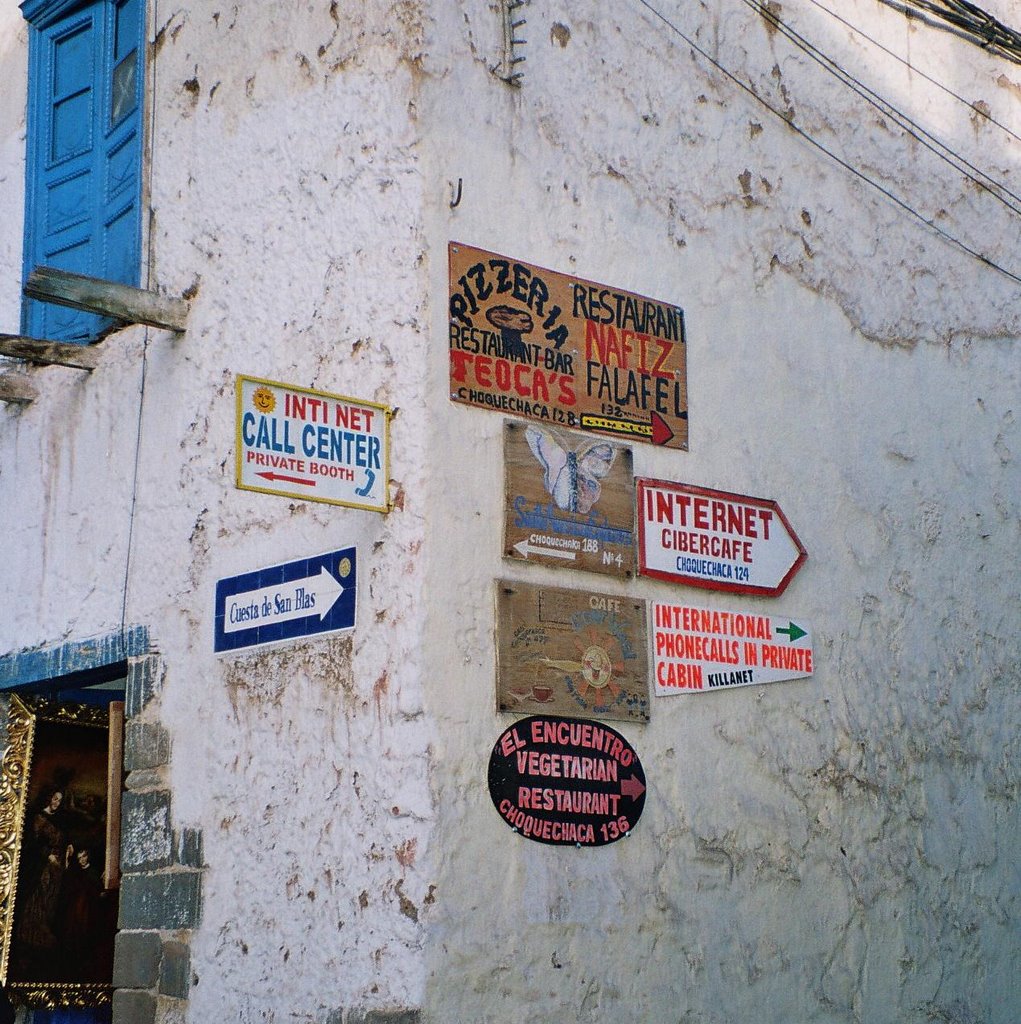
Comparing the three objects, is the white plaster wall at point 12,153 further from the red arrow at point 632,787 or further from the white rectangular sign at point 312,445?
the red arrow at point 632,787

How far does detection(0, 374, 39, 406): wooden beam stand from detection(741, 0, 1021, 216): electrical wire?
3.75 m

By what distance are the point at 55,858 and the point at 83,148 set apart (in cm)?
330

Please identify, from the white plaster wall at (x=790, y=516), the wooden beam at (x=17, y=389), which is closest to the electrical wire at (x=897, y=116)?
the white plaster wall at (x=790, y=516)

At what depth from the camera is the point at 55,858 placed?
714 centimetres

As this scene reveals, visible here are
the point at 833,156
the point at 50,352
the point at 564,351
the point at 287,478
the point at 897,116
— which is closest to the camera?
the point at 287,478

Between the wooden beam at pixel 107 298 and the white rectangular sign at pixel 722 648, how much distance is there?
2303mm

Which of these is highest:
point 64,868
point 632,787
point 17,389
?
point 17,389

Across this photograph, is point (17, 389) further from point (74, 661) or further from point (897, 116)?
point (897, 116)

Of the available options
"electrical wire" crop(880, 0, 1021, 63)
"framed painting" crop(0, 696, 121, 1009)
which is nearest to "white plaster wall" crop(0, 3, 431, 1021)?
"framed painting" crop(0, 696, 121, 1009)

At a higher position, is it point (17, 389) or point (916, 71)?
point (916, 71)

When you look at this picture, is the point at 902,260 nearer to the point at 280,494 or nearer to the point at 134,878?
the point at 280,494

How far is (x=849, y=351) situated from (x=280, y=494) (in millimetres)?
3265

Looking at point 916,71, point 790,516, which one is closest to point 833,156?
point 916,71

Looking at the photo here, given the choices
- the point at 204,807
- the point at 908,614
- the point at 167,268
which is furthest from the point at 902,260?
the point at 204,807
